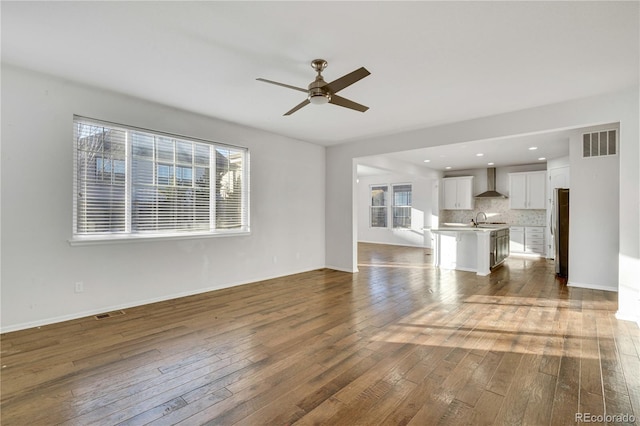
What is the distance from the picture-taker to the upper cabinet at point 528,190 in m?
8.40

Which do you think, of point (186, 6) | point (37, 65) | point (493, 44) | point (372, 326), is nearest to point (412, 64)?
point (493, 44)

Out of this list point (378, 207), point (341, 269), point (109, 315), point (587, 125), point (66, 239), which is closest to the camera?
point (66, 239)

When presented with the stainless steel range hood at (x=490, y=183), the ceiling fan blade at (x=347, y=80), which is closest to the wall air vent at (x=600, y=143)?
the ceiling fan blade at (x=347, y=80)

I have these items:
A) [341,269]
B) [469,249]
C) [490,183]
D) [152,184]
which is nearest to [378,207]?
→ [490,183]

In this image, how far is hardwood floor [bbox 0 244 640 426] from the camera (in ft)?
6.27

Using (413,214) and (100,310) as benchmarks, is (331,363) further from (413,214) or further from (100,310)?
(413,214)

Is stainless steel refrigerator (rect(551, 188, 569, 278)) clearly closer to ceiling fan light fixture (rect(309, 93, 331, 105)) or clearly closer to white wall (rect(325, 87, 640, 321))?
white wall (rect(325, 87, 640, 321))

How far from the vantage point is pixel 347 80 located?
261 cm

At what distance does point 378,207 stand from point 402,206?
957 millimetres

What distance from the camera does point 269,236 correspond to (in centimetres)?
568

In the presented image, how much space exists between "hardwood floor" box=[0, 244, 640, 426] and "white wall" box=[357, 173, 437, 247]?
615 cm

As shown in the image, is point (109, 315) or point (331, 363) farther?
point (109, 315)

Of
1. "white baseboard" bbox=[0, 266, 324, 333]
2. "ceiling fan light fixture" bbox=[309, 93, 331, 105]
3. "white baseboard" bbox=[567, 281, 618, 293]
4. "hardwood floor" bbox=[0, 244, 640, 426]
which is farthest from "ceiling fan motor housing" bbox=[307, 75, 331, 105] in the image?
"white baseboard" bbox=[567, 281, 618, 293]
